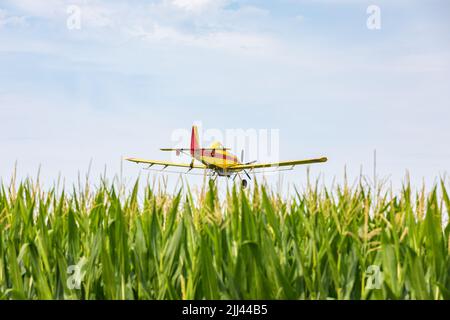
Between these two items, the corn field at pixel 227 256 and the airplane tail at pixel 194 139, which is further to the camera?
the airplane tail at pixel 194 139

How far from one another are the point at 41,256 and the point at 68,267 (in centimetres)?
64

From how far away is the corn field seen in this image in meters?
4.96

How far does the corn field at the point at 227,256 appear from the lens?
496cm

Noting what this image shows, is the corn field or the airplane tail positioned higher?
the airplane tail

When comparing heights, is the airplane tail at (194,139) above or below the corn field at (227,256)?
above

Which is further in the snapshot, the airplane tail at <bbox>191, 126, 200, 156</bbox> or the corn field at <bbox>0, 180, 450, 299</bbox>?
the airplane tail at <bbox>191, 126, 200, 156</bbox>

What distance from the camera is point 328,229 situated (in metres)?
6.47

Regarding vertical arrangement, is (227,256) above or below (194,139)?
below

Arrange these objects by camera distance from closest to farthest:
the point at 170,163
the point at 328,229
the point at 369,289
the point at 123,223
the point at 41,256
Answer: 1. the point at 369,289
2. the point at 123,223
3. the point at 41,256
4. the point at 328,229
5. the point at 170,163

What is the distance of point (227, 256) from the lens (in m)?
5.27

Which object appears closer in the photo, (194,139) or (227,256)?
(227,256)
